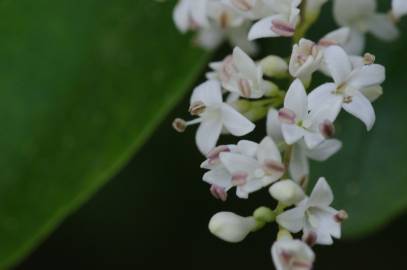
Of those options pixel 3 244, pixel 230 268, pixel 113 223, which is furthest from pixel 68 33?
pixel 230 268

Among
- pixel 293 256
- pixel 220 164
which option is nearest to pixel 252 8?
pixel 220 164

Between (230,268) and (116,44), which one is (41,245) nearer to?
(230,268)

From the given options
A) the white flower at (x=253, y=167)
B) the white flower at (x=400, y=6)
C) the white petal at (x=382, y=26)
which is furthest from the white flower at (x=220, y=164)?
the white petal at (x=382, y=26)

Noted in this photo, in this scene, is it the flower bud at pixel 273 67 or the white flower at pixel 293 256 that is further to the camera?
the flower bud at pixel 273 67

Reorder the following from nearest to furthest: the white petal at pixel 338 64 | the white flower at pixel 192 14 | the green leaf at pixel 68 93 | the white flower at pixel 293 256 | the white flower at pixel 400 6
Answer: the white flower at pixel 293 256 < the white petal at pixel 338 64 < the white flower at pixel 400 6 < the white flower at pixel 192 14 < the green leaf at pixel 68 93

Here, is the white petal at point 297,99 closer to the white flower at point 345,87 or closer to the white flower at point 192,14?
the white flower at point 345,87

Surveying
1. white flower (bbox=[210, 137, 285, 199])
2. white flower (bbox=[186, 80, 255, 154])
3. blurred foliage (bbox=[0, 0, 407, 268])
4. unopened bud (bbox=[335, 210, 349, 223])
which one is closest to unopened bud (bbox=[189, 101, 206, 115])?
white flower (bbox=[186, 80, 255, 154])
